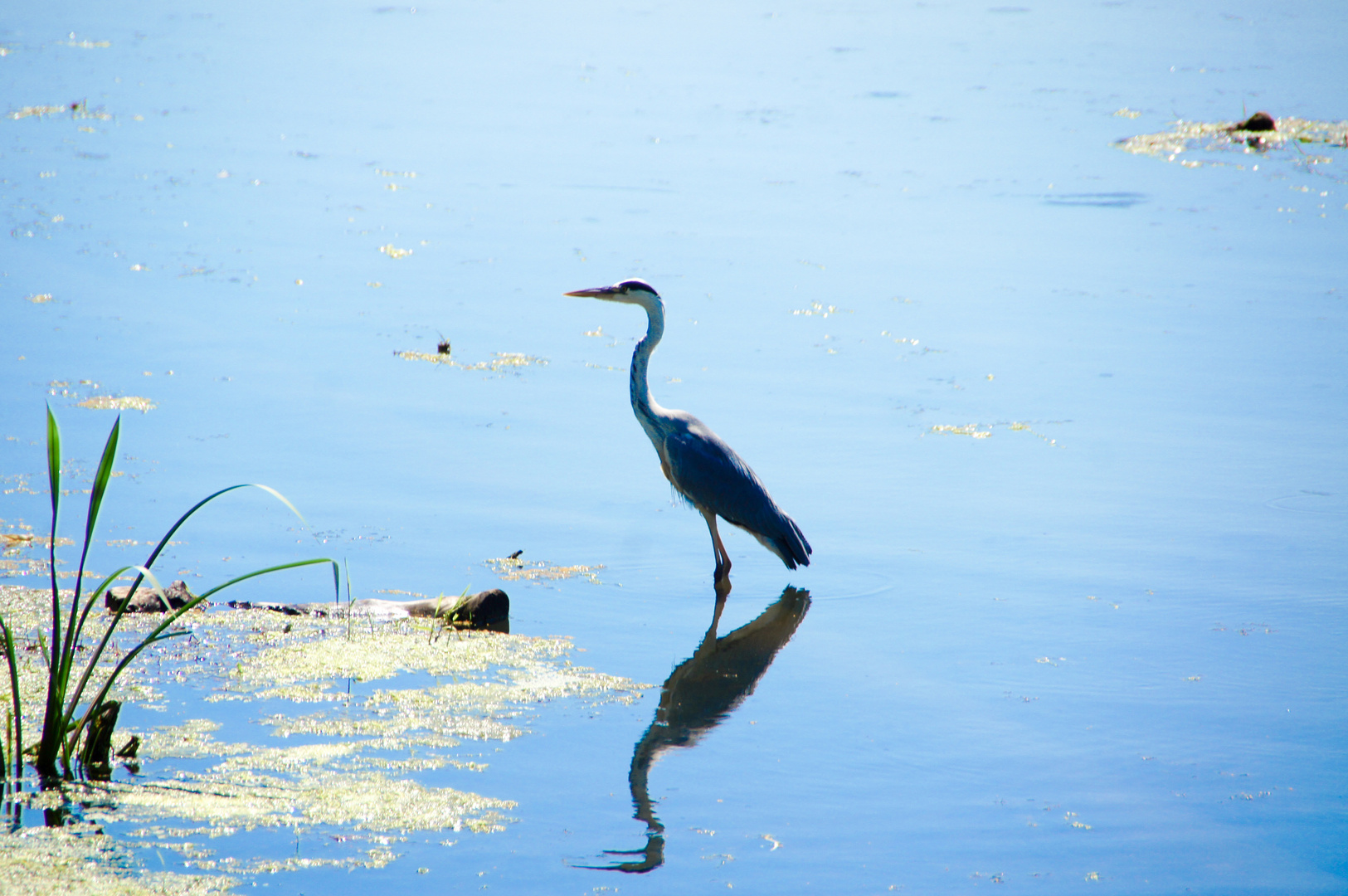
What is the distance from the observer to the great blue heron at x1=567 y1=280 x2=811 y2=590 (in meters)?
5.95

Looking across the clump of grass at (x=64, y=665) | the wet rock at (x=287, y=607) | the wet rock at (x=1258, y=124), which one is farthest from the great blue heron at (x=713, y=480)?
the wet rock at (x=1258, y=124)

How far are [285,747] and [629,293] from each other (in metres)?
3.25

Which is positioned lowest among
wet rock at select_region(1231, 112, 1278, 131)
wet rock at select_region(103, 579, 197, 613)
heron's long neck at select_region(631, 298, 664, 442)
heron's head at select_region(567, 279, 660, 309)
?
wet rock at select_region(103, 579, 197, 613)

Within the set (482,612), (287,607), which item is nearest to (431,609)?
(482,612)

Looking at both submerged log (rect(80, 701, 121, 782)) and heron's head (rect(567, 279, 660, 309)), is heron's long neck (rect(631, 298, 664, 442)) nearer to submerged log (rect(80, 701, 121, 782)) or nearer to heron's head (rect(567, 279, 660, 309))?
heron's head (rect(567, 279, 660, 309))

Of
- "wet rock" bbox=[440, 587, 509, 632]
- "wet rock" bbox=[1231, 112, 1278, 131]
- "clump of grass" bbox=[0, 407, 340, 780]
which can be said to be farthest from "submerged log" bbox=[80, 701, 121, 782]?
"wet rock" bbox=[1231, 112, 1278, 131]

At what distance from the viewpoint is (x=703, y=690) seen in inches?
189

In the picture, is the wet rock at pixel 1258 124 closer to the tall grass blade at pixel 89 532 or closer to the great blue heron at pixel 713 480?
the great blue heron at pixel 713 480

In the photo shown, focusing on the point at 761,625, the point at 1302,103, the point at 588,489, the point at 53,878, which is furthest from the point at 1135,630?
the point at 1302,103

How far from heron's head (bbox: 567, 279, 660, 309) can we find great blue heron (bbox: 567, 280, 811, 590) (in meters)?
0.02

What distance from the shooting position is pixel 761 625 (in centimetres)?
548

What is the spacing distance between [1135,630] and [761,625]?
1.55 metres

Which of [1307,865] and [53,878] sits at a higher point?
[53,878]

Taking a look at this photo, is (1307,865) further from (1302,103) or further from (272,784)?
(1302,103)
